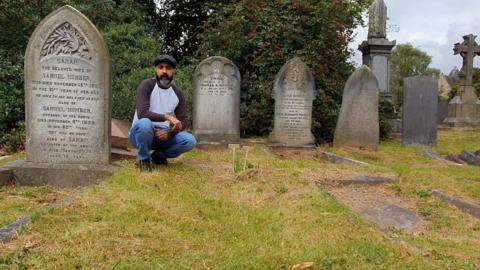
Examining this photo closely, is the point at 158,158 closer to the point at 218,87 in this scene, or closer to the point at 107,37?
the point at 218,87

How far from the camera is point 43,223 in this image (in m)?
3.30

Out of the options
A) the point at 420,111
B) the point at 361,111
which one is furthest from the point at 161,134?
the point at 420,111

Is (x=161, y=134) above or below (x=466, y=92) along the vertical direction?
below

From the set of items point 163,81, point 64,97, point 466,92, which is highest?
point 466,92

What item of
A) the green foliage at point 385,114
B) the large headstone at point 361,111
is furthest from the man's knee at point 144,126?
the green foliage at point 385,114

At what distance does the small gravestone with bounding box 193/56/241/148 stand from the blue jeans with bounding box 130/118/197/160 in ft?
12.7

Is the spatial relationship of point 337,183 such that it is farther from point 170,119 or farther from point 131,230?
point 131,230

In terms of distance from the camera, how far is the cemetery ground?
2830 millimetres

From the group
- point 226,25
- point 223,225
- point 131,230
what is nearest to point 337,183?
point 223,225

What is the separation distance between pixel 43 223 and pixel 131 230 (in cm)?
65

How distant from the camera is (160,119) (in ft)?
17.5

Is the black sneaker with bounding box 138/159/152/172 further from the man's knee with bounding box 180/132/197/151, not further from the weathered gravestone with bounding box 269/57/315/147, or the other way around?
the weathered gravestone with bounding box 269/57/315/147

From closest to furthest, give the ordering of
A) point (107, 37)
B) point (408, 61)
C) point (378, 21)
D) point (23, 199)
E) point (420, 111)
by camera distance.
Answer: point (23, 199), point (420, 111), point (107, 37), point (378, 21), point (408, 61)

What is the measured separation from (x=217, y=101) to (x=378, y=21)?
878cm
